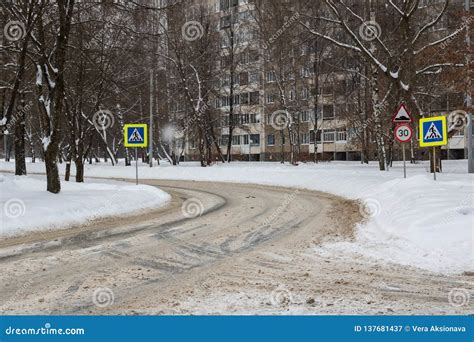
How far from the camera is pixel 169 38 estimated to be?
3853 centimetres

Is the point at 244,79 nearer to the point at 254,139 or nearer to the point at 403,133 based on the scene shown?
the point at 254,139

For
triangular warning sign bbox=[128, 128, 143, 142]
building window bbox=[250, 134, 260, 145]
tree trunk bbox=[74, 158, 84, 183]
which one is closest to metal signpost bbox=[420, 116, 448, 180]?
triangular warning sign bbox=[128, 128, 143, 142]

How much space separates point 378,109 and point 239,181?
30.6ft

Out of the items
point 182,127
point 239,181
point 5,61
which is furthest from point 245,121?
point 5,61
